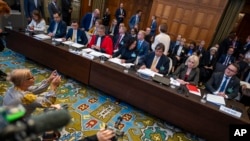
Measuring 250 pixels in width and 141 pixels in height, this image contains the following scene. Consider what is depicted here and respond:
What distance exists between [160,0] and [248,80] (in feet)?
14.5

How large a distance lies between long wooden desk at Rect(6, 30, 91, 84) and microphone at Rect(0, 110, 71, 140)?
9.72ft

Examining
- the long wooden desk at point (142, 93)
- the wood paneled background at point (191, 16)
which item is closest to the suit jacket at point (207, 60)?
the wood paneled background at point (191, 16)

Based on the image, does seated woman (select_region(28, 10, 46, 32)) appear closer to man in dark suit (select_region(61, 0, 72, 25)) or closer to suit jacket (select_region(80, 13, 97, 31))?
suit jacket (select_region(80, 13, 97, 31))

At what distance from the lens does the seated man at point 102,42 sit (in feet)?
13.7

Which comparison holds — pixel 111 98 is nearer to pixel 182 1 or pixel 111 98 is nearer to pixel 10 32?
pixel 10 32

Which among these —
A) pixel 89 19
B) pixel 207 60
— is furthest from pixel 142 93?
pixel 89 19

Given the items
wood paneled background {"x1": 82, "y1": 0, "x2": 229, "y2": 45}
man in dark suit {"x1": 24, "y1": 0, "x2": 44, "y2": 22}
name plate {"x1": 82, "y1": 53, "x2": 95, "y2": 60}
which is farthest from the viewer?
wood paneled background {"x1": 82, "y1": 0, "x2": 229, "y2": 45}

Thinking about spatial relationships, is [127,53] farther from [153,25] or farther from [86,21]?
[153,25]

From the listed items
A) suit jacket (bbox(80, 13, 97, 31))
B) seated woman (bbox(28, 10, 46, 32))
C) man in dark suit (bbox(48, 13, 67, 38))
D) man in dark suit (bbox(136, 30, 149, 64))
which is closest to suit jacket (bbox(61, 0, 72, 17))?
suit jacket (bbox(80, 13, 97, 31))

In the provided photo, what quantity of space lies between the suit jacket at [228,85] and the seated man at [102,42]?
7.31 feet

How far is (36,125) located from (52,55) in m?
3.65

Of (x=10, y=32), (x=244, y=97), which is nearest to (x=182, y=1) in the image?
(x=244, y=97)

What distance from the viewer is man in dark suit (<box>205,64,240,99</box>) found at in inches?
121

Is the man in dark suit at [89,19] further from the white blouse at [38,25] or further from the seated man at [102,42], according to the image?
the seated man at [102,42]
